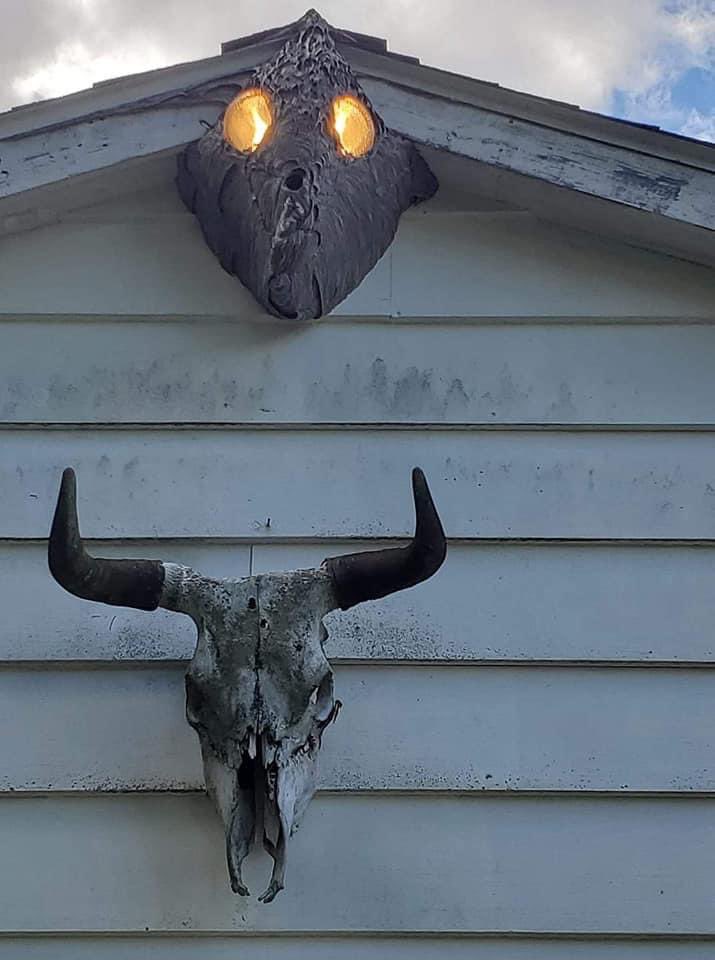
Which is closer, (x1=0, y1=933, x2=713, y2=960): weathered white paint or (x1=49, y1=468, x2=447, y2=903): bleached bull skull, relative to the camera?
(x1=49, y1=468, x2=447, y2=903): bleached bull skull

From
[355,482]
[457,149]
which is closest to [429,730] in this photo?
[355,482]

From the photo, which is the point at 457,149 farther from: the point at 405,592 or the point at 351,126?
the point at 405,592

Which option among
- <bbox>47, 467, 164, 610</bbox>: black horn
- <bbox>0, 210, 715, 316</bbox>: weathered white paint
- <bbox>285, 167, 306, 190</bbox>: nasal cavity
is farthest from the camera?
<bbox>0, 210, 715, 316</bbox>: weathered white paint

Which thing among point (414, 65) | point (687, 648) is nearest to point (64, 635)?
point (687, 648)

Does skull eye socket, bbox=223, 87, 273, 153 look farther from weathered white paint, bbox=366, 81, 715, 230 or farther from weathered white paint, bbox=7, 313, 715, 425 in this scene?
weathered white paint, bbox=7, 313, 715, 425

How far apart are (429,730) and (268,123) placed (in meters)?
1.30

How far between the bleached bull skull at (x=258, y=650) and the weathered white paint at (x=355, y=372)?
493 mm

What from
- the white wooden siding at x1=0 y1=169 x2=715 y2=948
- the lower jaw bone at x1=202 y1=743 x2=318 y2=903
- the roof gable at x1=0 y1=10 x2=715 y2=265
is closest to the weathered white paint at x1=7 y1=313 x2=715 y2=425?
the white wooden siding at x1=0 y1=169 x2=715 y2=948

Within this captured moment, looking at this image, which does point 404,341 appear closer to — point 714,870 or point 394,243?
point 394,243

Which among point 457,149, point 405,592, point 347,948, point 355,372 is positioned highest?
point 457,149

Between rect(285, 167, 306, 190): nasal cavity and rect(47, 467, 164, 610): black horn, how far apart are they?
2.47ft

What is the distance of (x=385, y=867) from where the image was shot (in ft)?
6.48

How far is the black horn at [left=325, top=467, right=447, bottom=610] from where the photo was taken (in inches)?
66.7

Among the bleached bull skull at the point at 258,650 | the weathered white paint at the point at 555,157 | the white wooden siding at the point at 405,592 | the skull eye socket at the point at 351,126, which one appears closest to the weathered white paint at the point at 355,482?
the white wooden siding at the point at 405,592
